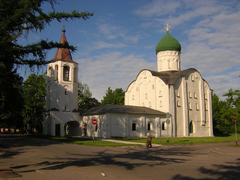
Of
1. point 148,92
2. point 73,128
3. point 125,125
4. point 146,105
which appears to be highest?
point 148,92

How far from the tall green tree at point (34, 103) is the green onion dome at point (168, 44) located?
69.5ft

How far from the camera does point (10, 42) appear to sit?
42.7 feet

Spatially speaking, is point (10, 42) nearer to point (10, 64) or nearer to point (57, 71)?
point (10, 64)

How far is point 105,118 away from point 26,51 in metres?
40.0

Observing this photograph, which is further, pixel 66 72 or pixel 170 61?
pixel 170 61

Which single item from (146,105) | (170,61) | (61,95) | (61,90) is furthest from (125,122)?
(170,61)

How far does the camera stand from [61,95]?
56.6 metres

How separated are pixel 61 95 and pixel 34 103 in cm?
1479

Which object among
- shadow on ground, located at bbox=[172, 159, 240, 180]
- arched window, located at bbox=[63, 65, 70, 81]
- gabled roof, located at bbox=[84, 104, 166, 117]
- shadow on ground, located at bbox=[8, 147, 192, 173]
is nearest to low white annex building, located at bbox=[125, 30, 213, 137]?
gabled roof, located at bbox=[84, 104, 166, 117]

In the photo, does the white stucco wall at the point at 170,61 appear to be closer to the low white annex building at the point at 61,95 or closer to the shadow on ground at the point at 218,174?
the low white annex building at the point at 61,95

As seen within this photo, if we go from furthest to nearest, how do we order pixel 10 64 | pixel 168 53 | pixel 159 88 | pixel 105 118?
pixel 168 53 < pixel 159 88 < pixel 105 118 < pixel 10 64

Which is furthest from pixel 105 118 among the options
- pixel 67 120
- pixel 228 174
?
pixel 228 174

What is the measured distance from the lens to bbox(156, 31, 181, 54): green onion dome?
67.1 metres

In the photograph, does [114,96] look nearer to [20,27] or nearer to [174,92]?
[174,92]
